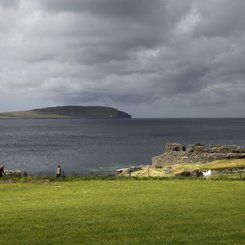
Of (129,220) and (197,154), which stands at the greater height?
(129,220)

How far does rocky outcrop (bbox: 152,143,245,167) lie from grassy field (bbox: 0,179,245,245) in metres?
43.0

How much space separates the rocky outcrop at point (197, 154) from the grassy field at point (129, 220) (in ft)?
141

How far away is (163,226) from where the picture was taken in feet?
58.0

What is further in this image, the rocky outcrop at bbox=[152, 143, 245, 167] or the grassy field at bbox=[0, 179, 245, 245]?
the rocky outcrop at bbox=[152, 143, 245, 167]

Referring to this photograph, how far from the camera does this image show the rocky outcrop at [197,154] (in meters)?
71.4

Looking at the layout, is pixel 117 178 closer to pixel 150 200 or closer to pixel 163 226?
pixel 150 200

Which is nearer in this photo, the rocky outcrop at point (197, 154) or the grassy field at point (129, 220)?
the grassy field at point (129, 220)

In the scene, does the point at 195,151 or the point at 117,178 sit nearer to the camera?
the point at 117,178

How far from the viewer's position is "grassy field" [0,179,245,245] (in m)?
15.7

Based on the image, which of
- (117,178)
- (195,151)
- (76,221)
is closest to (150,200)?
(76,221)

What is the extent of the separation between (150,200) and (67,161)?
274 ft

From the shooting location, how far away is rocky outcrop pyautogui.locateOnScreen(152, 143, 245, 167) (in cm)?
7138

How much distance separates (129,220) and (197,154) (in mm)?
56054

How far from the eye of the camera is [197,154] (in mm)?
73562
